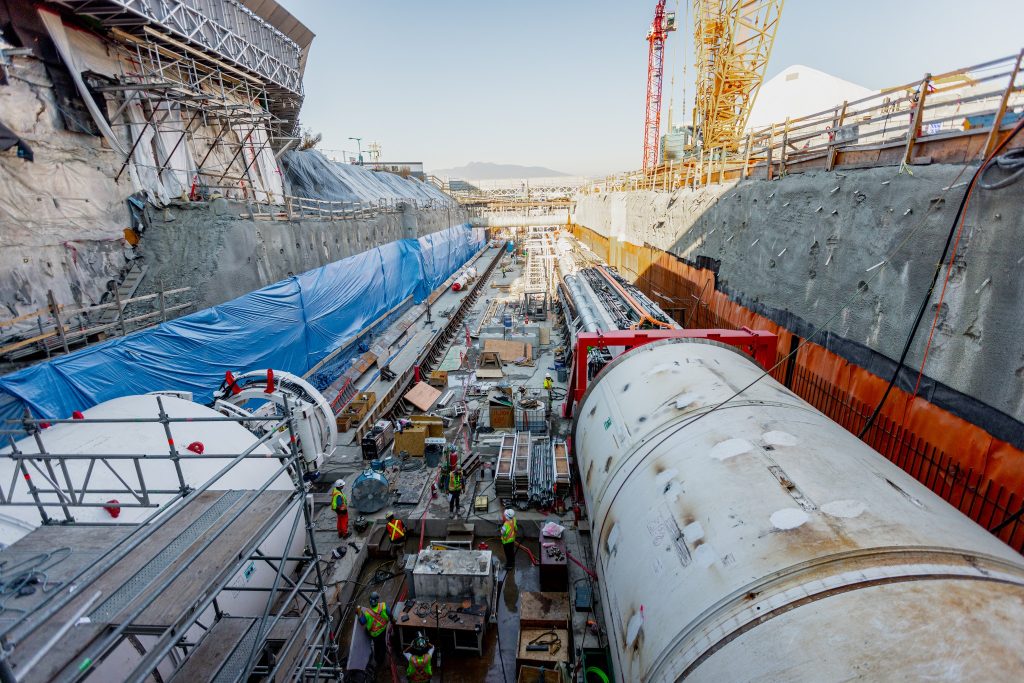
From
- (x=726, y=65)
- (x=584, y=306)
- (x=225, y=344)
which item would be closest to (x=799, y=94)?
(x=726, y=65)

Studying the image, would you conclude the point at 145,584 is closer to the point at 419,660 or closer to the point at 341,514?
the point at 419,660

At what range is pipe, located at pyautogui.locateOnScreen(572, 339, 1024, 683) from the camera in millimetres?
2805

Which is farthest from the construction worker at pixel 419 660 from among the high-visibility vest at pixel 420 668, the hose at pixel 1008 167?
the hose at pixel 1008 167

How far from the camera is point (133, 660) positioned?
5.10m

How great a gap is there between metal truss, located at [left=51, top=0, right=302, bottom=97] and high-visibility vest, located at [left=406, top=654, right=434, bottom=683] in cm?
2096

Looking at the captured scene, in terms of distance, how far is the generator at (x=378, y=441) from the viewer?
Result: 40.6 feet

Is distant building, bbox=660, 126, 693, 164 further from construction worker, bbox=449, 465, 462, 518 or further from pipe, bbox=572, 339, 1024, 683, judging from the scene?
pipe, bbox=572, 339, 1024, 683

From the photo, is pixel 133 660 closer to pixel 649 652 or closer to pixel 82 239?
pixel 649 652

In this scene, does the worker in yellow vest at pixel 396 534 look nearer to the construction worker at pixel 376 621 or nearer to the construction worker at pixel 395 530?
the construction worker at pixel 395 530

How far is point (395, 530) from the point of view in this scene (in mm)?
9797

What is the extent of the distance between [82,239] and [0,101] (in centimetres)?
385

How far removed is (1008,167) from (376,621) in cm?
1113

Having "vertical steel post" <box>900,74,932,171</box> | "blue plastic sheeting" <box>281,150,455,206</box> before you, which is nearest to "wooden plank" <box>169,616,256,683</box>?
"vertical steel post" <box>900,74,932,171</box>

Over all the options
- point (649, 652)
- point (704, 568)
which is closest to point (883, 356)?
point (704, 568)
